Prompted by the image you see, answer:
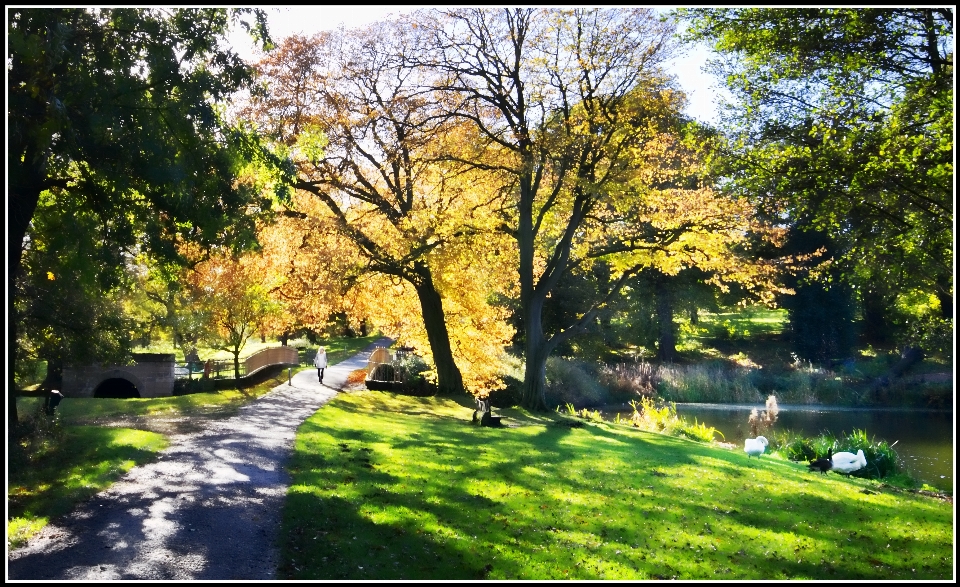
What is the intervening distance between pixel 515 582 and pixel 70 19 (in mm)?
9361

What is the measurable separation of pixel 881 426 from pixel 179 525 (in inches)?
982

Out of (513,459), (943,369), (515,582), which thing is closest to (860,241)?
(513,459)

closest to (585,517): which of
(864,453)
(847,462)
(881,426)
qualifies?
(847,462)

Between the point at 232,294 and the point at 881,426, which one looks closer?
the point at 881,426

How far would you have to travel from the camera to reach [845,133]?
10.9 m

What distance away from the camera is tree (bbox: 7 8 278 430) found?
30.7 ft

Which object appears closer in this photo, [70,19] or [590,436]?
[70,19]

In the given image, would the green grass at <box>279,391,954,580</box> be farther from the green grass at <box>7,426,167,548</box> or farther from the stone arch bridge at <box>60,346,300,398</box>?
the stone arch bridge at <box>60,346,300,398</box>

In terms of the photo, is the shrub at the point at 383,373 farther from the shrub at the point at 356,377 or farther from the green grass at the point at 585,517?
the green grass at the point at 585,517

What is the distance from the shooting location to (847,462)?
15.7 m

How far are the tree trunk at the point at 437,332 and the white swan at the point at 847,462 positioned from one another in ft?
47.7

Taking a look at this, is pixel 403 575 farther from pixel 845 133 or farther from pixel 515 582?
pixel 845 133

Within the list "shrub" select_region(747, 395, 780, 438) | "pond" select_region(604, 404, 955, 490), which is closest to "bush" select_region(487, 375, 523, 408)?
"pond" select_region(604, 404, 955, 490)

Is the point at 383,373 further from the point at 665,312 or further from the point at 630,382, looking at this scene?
the point at 665,312
